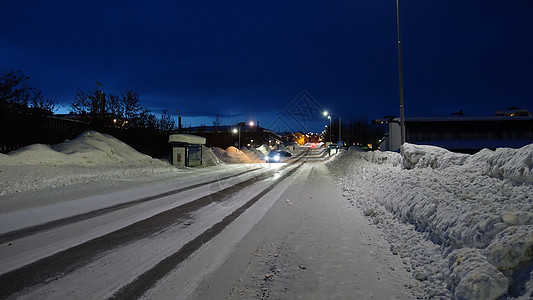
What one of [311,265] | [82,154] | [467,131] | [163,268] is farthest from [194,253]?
[467,131]

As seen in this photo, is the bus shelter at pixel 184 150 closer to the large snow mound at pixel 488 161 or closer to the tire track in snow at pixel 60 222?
the tire track in snow at pixel 60 222

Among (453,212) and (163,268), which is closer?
(163,268)

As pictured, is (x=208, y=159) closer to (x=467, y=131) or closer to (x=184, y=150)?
(x=184, y=150)

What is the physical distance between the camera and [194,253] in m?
5.39

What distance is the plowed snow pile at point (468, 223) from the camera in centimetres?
334

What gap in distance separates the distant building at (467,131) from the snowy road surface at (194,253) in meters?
33.1

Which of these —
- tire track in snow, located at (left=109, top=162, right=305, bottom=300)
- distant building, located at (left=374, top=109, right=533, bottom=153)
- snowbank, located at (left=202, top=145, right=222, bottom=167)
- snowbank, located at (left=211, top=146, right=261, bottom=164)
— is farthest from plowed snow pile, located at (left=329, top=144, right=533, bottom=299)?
snowbank, located at (left=211, top=146, right=261, bottom=164)

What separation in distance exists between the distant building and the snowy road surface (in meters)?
33.1

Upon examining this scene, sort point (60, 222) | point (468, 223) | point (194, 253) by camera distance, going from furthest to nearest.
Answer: point (60, 222)
point (194, 253)
point (468, 223)

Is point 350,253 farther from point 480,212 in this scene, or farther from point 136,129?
point 136,129

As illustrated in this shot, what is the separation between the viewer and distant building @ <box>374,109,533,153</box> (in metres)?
36.4

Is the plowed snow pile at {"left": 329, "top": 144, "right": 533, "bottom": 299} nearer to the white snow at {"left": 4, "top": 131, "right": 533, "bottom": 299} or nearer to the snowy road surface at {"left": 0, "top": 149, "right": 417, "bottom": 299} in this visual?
the white snow at {"left": 4, "top": 131, "right": 533, "bottom": 299}

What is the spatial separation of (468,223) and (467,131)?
133 ft

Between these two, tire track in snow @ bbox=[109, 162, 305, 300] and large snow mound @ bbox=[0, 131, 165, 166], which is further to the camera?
large snow mound @ bbox=[0, 131, 165, 166]
